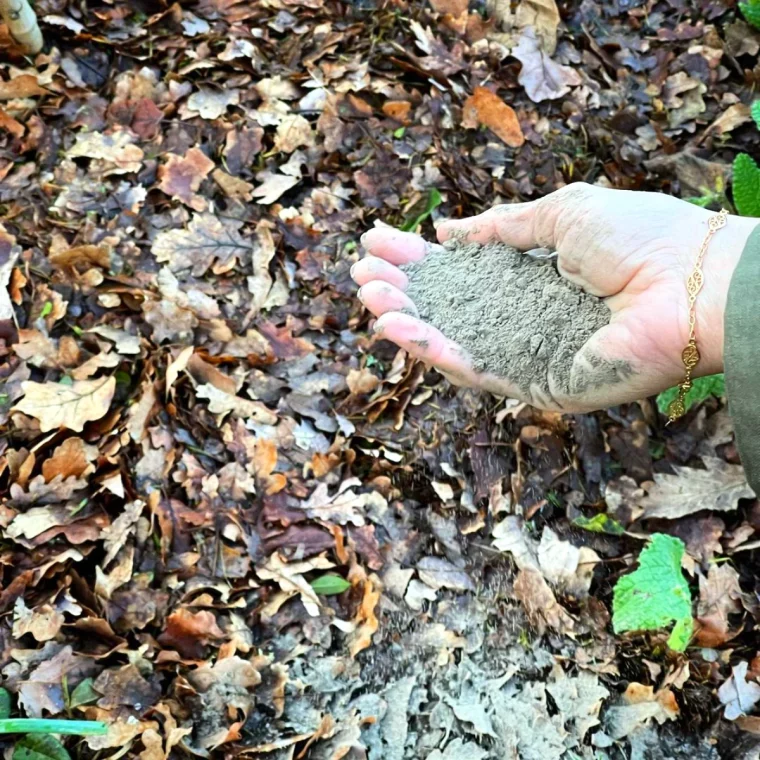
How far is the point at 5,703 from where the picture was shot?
2.00m

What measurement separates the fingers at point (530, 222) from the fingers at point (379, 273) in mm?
276

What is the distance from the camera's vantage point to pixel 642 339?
204 centimetres

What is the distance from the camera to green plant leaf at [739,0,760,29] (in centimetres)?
324

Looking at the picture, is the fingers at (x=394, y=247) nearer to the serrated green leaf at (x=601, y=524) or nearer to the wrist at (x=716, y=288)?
the wrist at (x=716, y=288)

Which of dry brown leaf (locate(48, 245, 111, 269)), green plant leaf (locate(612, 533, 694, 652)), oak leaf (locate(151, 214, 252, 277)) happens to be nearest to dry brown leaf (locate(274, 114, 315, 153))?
oak leaf (locate(151, 214, 252, 277))

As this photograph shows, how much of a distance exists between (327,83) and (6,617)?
277 cm

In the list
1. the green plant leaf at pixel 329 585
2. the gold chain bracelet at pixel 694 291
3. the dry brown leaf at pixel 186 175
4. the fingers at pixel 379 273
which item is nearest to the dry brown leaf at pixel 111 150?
the dry brown leaf at pixel 186 175

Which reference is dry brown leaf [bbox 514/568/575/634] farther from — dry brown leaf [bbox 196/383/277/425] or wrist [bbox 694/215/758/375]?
dry brown leaf [bbox 196/383/277/425]

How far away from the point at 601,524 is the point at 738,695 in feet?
2.19

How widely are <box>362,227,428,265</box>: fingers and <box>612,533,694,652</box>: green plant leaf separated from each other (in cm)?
130

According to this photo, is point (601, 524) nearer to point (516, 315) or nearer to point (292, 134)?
point (516, 315)

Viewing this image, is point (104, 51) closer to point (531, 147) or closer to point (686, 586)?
point (531, 147)

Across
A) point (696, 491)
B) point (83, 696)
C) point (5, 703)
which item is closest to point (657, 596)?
point (696, 491)

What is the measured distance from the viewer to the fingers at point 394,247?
2.51 meters
